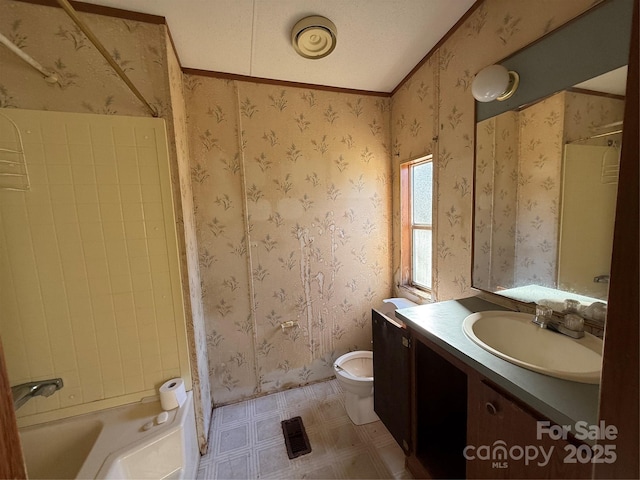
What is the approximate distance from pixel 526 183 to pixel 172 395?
2.05 m

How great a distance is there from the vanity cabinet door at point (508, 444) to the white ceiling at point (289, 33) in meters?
1.73

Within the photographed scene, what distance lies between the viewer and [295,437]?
5.35ft

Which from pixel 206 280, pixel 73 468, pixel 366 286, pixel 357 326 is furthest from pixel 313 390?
pixel 73 468

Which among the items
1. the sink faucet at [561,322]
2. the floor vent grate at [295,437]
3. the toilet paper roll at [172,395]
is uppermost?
the sink faucet at [561,322]

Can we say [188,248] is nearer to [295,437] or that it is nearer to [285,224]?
[285,224]

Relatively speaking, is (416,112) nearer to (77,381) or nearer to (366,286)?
(366,286)

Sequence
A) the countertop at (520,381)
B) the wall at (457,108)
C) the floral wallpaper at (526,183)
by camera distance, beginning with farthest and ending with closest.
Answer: the wall at (457,108), the floral wallpaper at (526,183), the countertop at (520,381)

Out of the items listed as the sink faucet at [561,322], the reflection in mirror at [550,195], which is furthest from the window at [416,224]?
the sink faucet at [561,322]

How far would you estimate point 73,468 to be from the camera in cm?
121

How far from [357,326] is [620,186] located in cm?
204

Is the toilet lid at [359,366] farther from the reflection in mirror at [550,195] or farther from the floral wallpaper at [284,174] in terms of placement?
the reflection in mirror at [550,195]

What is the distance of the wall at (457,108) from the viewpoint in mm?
1146

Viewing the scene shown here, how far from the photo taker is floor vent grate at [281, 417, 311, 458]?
1.53 m

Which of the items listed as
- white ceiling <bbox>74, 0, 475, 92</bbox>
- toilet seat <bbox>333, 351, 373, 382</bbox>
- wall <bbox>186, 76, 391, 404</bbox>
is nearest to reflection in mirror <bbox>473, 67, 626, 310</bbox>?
white ceiling <bbox>74, 0, 475, 92</bbox>
